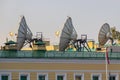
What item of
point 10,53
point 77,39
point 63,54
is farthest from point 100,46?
point 10,53

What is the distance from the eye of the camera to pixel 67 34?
74812mm

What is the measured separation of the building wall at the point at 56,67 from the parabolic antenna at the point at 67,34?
124 inches

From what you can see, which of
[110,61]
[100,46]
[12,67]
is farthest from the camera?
[100,46]

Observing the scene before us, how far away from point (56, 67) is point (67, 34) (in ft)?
18.6

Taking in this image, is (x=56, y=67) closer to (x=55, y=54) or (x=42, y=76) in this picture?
(x=55, y=54)

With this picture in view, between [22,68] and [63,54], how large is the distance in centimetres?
509

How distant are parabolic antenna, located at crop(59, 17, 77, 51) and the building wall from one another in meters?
3.16

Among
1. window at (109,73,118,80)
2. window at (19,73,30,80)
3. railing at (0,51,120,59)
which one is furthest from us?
window at (109,73,118,80)

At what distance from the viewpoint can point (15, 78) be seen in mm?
68750

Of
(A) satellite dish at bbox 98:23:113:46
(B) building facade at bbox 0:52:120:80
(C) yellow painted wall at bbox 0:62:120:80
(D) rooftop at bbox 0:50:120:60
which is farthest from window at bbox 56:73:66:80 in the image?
(A) satellite dish at bbox 98:23:113:46

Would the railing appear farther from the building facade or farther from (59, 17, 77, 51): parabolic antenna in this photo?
(59, 17, 77, 51): parabolic antenna

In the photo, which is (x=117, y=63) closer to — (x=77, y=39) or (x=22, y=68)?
(x=77, y=39)

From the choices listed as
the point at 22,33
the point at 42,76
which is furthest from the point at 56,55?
→ the point at 22,33

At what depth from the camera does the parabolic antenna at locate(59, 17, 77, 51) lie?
73.8 m
